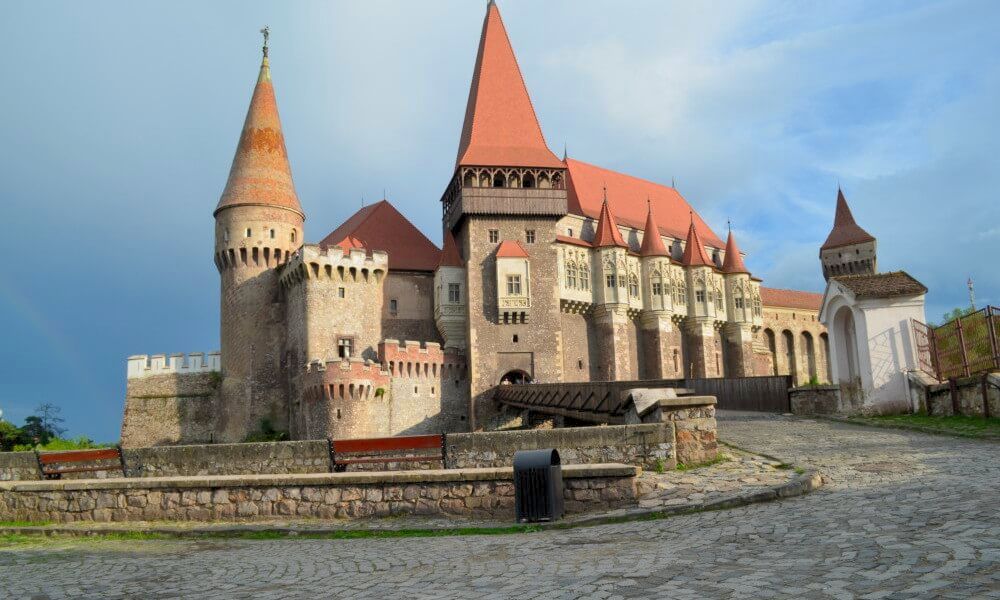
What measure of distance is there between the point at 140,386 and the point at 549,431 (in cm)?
3569

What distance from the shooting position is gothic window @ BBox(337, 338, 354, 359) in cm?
4056

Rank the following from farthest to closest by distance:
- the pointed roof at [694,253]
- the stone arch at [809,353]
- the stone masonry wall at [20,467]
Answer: the stone arch at [809,353] < the pointed roof at [694,253] < the stone masonry wall at [20,467]

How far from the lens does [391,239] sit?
153 feet

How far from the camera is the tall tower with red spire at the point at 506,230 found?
4266 cm

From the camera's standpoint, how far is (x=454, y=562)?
7363mm

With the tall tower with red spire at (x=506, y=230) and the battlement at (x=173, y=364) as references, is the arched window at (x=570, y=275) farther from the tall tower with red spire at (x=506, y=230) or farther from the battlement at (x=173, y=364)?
the battlement at (x=173, y=364)

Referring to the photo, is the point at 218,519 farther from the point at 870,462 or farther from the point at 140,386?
the point at 140,386

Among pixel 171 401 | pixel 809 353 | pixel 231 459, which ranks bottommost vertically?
pixel 231 459

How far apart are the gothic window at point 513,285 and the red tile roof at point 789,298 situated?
3146cm

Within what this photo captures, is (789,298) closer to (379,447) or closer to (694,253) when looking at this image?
(694,253)

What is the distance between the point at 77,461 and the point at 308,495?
5.75 meters

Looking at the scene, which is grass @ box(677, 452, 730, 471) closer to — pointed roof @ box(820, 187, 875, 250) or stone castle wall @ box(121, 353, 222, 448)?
stone castle wall @ box(121, 353, 222, 448)

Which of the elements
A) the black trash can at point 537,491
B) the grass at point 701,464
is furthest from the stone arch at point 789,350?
the black trash can at point 537,491

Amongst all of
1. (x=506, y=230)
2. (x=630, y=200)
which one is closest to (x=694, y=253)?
(x=630, y=200)
